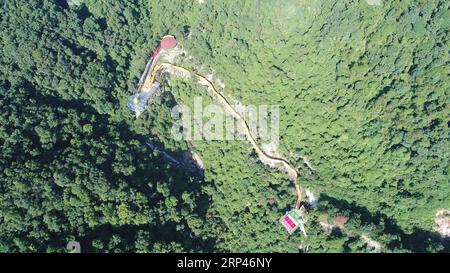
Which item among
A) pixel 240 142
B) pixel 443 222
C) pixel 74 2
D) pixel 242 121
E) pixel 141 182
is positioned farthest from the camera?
pixel 74 2

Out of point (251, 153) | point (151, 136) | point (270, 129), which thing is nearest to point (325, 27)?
point (270, 129)

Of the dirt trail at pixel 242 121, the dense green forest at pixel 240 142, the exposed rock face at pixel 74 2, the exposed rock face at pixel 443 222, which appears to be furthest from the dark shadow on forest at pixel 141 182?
the exposed rock face at pixel 443 222

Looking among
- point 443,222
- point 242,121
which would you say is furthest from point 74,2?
point 443,222

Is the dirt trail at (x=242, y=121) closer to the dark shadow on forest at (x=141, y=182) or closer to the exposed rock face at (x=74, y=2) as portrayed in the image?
the dark shadow on forest at (x=141, y=182)

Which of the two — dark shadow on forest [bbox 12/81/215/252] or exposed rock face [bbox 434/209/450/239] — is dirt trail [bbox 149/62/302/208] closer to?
dark shadow on forest [bbox 12/81/215/252]

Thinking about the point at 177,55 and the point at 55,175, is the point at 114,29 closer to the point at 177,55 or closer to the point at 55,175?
the point at 177,55

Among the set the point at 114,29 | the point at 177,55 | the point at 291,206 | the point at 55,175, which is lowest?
the point at 291,206

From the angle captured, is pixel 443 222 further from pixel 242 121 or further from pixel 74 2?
pixel 74 2
